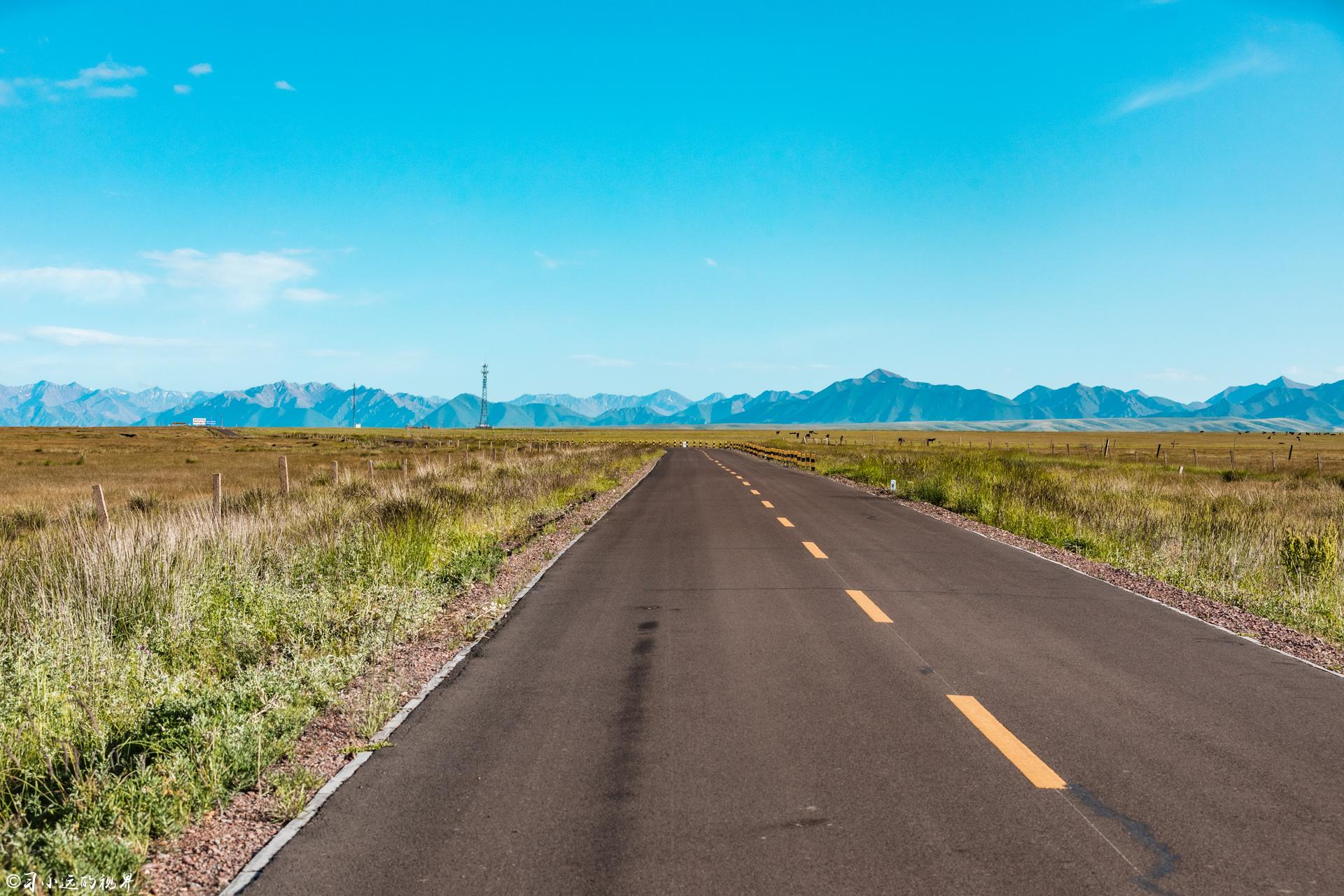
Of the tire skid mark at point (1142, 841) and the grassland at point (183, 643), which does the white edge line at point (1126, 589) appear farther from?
the grassland at point (183, 643)

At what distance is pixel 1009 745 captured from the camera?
4.50 meters

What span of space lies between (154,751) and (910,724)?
14.3 ft


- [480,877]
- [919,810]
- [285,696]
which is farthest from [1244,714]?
[285,696]

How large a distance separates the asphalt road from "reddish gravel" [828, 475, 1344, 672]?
370mm

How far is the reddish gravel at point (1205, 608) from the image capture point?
269 inches

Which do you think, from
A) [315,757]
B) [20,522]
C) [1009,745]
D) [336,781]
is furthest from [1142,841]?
[20,522]

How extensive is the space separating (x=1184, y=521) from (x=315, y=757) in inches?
686

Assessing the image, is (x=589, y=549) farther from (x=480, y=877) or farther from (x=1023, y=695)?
(x=480, y=877)

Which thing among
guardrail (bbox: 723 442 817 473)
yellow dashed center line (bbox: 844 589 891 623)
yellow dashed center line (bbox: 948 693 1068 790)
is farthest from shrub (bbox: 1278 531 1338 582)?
guardrail (bbox: 723 442 817 473)

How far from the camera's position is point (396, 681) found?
586 cm

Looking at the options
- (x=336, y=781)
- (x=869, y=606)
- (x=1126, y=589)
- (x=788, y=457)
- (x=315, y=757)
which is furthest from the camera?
(x=788, y=457)

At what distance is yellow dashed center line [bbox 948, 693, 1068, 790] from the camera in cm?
405

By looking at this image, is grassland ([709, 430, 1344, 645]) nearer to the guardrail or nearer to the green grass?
the green grass

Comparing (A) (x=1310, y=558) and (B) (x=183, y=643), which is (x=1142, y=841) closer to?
(B) (x=183, y=643)
